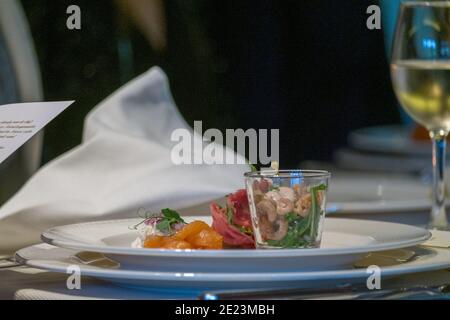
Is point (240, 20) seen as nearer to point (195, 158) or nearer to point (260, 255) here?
point (195, 158)

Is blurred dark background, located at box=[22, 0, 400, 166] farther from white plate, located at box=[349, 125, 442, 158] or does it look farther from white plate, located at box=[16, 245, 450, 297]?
white plate, located at box=[16, 245, 450, 297]

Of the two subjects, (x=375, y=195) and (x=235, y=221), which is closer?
(x=235, y=221)

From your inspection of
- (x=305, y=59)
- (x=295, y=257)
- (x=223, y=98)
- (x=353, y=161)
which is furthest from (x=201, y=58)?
(x=295, y=257)

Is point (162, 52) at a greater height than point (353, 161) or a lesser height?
greater

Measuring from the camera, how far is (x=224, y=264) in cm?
55

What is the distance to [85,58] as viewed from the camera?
81.4 inches

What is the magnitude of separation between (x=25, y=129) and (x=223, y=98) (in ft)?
5.21

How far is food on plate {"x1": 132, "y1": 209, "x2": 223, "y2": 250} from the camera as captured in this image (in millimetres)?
614

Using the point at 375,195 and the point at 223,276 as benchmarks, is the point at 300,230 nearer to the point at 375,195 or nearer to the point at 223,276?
the point at 223,276

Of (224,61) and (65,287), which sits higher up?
(224,61)

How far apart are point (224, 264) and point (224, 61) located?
1726 mm

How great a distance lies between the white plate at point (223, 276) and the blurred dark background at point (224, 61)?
3.86ft

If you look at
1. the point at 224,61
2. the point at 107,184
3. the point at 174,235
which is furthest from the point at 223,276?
the point at 224,61
